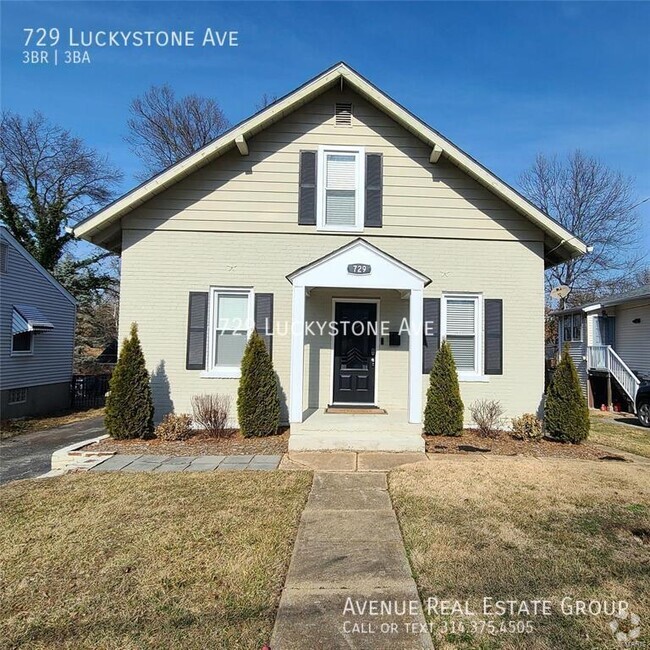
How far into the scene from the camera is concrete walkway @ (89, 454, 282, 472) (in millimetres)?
6211

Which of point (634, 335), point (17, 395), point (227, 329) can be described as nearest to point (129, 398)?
point (227, 329)

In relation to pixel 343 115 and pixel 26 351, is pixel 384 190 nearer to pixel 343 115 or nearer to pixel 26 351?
pixel 343 115

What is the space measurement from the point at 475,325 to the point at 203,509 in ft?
22.2

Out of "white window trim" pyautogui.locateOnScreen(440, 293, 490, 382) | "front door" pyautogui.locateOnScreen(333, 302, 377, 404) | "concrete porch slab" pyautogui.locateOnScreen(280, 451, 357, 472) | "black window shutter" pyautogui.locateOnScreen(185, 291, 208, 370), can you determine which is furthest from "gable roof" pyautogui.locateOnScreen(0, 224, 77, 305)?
"white window trim" pyautogui.locateOnScreen(440, 293, 490, 382)

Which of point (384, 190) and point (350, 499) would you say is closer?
point (350, 499)

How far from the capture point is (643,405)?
1241 centimetres

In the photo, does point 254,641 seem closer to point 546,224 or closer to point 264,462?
point 264,462

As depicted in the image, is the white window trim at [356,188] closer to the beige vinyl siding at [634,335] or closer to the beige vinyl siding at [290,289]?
the beige vinyl siding at [290,289]

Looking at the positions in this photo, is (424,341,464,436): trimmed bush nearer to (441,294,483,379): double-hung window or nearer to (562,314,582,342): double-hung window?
(441,294,483,379): double-hung window

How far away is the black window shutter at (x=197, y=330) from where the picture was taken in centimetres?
884

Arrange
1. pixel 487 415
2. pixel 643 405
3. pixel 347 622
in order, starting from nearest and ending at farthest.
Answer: pixel 347 622, pixel 487 415, pixel 643 405

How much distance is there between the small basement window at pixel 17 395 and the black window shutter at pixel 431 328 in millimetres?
12663

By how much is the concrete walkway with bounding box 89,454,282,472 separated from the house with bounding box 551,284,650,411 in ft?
44.4

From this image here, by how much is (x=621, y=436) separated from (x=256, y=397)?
841 cm
